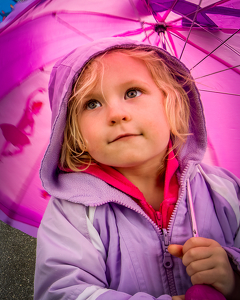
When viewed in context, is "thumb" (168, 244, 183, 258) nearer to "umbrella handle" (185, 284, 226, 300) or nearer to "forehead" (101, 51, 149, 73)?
"umbrella handle" (185, 284, 226, 300)

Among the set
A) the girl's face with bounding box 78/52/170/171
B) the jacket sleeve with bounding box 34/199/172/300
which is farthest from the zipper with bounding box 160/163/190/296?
the girl's face with bounding box 78/52/170/171

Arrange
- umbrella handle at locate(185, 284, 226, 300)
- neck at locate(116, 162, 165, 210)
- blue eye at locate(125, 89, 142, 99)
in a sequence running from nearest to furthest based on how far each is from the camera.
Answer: umbrella handle at locate(185, 284, 226, 300) < blue eye at locate(125, 89, 142, 99) < neck at locate(116, 162, 165, 210)

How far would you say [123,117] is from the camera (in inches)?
27.6

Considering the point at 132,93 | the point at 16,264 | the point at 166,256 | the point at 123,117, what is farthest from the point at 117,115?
the point at 16,264

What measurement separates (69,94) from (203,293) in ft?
2.40

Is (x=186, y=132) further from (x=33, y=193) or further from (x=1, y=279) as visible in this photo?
(x=1, y=279)

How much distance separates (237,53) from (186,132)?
34cm

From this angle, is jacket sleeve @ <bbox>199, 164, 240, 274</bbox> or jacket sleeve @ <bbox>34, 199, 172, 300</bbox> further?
jacket sleeve @ <bbox>199, 164, 240, 274</bbox>

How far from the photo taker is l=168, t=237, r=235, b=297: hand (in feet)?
2.00

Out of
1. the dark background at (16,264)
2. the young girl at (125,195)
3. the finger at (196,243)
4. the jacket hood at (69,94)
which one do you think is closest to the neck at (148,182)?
the young girl at (125,195)

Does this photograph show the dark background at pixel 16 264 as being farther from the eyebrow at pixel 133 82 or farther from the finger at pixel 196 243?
the eyebrow at pixel 133 82

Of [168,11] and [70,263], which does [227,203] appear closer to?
[70,263]

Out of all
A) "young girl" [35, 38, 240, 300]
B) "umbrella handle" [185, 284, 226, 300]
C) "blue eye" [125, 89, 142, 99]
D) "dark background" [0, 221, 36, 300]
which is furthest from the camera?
"dark background" [0, 221, 36, 300]

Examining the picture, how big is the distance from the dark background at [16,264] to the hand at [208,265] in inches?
38.2
